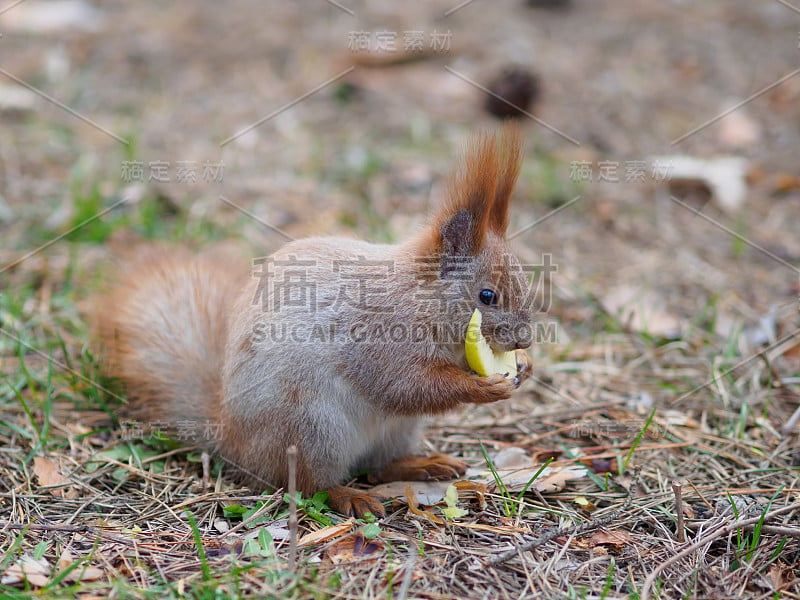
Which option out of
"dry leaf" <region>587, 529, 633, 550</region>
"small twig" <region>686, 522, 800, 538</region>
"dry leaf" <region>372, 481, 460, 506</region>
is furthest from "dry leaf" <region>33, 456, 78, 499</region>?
"small twig" <region>686, 522, 800, 538</region>

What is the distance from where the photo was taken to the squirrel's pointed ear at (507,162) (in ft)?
7.25

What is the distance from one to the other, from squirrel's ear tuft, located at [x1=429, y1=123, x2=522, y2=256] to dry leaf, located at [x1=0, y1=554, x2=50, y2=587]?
1370 mm

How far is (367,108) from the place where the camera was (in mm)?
5090

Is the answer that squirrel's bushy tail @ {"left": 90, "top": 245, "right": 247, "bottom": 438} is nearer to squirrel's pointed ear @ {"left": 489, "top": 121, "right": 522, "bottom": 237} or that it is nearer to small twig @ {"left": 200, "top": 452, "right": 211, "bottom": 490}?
small twig @ {"left": 200, "top": 452, "right": 211, "bottom": 490}

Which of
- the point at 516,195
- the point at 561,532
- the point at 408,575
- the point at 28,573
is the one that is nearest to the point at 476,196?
the point at 561,532

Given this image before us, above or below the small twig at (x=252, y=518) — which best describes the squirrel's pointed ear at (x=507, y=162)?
above

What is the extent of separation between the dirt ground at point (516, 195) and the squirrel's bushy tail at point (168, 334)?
0.74 feet

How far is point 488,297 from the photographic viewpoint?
2.29 m

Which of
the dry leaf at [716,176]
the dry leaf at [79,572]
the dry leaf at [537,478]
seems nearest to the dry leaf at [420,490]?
the dry leaf at [537,478]

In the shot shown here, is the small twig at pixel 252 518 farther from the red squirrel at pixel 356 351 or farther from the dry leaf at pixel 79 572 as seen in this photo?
the dry leaf at pixel 79 572

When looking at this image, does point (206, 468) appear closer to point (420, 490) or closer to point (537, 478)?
point (420, 490)

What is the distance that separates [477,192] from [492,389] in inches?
23.2

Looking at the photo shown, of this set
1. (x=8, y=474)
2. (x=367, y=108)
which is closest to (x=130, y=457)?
(x=8, y=474)

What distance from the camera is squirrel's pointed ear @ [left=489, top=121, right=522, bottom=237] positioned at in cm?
221
